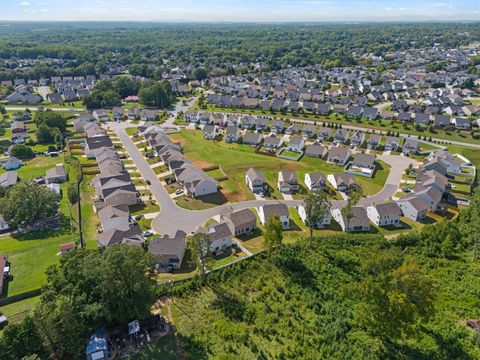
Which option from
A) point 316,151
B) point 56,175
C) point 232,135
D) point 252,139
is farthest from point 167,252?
point 232,135

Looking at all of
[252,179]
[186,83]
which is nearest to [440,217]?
[252,179]

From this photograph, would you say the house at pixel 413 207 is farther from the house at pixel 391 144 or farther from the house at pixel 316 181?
the house at pixel 391 144

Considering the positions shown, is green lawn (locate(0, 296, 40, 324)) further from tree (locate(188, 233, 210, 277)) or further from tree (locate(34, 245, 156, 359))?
tree (locate(188, 233, 210, 277))

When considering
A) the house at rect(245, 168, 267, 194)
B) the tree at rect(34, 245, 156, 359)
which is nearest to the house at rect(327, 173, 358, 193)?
the house at rect(245, 168, 267, 194)

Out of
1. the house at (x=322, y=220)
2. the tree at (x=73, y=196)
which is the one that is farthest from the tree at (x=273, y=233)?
the tree at (x=73, y=196)

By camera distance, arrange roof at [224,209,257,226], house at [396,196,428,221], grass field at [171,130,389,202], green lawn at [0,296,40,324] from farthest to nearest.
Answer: grass field at [171,130,389,202] → house at [396,196,428,221] → roof at [224,209,257,226] → green lawn at [0,296,40,324]
